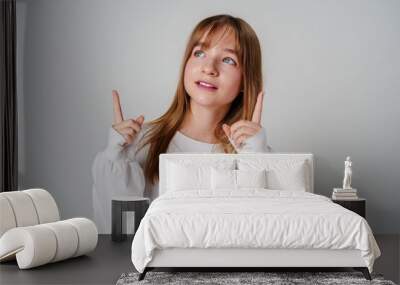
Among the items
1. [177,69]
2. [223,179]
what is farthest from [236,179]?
[177,69]

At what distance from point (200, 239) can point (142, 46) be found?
2.96 metres

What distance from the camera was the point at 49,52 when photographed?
7230mm

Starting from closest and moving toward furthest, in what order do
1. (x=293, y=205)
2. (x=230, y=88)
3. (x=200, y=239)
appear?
(x=200, y=239) → (x=293, y=205) → (x=230, y=88)

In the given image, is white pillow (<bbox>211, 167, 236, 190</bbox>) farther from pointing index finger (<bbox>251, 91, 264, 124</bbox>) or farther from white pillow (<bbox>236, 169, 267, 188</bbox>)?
pointing index finger (<bbox>251, 91, 264, 124</bbox>)

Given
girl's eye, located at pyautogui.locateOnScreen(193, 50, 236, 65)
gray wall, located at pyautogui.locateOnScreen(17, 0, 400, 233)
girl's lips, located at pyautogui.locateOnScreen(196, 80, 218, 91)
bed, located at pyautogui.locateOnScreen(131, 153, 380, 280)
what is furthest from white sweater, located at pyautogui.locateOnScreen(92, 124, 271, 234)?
bed, located at pyautogui.locateOnScreen(131, 153, 380, 280)

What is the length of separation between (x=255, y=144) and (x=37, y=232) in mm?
2656

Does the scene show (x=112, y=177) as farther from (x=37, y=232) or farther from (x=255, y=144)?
(x=37, y=232)

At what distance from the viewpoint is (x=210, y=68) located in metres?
6.97

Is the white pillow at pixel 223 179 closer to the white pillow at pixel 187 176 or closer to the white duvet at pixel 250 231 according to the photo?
the white pillow at pixel 187 176

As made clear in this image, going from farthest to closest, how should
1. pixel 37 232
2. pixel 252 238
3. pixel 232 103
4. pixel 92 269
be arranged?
pixel 232 103, pixel 92 269, pixel 37 232, pixel 252 238

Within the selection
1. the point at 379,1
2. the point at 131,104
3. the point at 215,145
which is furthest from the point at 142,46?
the point at 379,1

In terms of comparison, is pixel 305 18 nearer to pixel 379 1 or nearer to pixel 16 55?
pixel 379 1

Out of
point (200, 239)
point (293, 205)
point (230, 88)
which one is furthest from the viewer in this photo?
point (230, 88)

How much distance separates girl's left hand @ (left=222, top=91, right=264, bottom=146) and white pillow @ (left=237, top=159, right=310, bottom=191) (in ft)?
1.02
